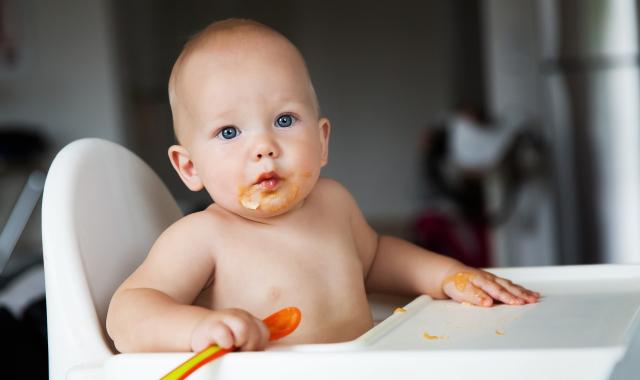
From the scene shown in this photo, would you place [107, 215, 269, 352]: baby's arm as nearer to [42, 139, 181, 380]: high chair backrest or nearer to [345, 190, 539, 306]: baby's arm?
[42, 139, 181, 380]: high chair backrest

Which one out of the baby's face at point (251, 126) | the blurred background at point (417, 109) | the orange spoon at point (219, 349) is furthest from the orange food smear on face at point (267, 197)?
the blurred background at point (417, 109)

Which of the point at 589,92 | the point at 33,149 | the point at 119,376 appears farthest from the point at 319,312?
the point at 33,149

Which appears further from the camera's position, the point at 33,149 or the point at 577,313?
the point at 33,149

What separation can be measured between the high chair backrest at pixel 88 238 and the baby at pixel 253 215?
0.15 feet

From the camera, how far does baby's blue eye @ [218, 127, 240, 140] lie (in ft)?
2.55

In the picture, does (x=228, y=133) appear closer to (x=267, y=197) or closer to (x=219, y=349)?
(x=267, y=197)

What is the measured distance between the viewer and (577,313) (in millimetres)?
678

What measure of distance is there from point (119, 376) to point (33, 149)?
4.47 m

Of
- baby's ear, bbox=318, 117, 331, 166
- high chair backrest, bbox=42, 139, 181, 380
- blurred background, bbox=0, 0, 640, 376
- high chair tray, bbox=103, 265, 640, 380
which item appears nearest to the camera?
high chair tray, bbox=103, 265, 640, 380

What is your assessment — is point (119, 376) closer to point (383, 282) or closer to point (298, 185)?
point (298, 185)

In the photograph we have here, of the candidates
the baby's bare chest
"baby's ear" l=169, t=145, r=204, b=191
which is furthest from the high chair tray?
"baby's ear" l=169, t=145, r=204, b=191

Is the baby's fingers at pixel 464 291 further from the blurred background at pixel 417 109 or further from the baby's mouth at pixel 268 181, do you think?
the blurred background at pixel 417 109

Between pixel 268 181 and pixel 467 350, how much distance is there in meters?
0.27

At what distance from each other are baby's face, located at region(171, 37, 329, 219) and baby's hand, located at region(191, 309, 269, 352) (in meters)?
0.16
